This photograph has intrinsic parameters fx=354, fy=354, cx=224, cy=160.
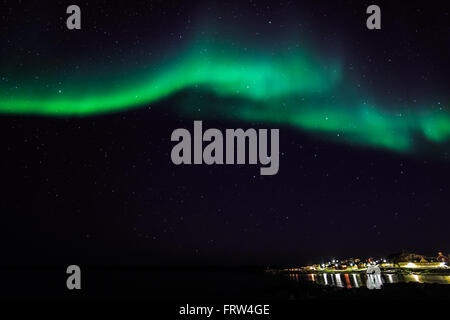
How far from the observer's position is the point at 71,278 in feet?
34.5

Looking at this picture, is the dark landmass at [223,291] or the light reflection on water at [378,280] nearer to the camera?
the dark landmass at [223,291]

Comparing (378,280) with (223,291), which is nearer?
(378,280)

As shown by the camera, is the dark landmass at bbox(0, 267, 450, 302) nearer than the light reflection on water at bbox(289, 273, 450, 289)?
Yes
